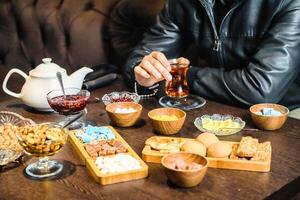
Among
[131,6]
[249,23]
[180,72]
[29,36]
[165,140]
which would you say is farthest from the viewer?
[29,36]

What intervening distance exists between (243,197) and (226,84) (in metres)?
0.68

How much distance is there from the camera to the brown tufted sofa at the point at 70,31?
2.40 m

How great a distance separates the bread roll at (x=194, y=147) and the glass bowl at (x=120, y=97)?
477mm

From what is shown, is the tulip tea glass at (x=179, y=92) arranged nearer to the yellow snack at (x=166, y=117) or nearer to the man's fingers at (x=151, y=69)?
the man's fingers at (x=151, y=69)

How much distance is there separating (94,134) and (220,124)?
1.21 feet

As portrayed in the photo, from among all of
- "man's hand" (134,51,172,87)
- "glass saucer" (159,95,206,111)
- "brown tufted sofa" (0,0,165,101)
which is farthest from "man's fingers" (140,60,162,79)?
"brown tufted sofa" (0,0,165,101)

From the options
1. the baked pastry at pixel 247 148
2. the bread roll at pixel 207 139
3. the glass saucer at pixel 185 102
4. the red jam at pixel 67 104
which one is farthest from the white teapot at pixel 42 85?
the baked pastry at pixel 247 148

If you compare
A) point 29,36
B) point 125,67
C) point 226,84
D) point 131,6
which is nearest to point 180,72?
point 226,84

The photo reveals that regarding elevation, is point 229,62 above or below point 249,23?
below

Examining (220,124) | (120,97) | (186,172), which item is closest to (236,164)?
(186,172)

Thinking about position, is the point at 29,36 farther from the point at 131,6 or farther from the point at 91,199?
the point at 91,199

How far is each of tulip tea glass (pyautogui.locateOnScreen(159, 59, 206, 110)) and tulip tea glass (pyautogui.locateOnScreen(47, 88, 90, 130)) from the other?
0.30 m

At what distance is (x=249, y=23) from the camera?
175 centimetres

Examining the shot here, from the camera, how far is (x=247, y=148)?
1.18 metres
